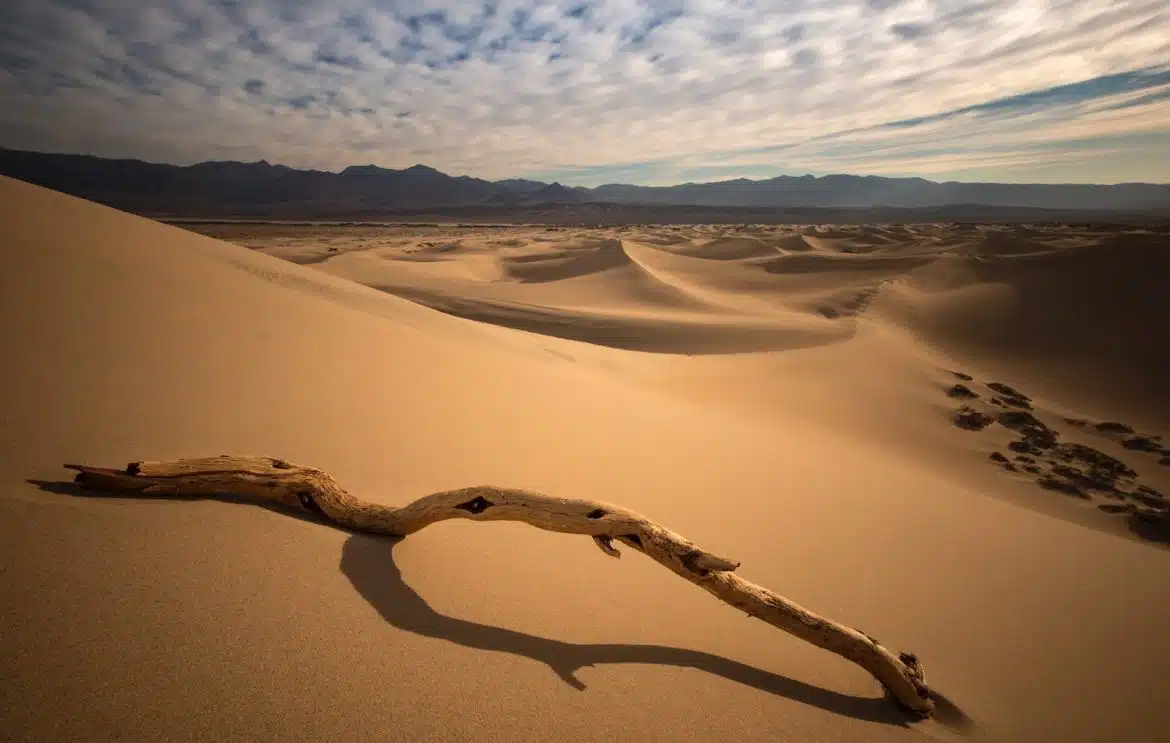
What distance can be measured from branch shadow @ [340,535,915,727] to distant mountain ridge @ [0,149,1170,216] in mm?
114791

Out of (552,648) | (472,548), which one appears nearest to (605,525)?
(552,648)

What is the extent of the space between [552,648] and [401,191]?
17939 cm

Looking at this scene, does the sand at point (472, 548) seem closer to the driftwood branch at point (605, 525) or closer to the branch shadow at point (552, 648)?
the branch shadow at point (552, 648)

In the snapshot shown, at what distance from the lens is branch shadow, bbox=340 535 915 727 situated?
2.06 m

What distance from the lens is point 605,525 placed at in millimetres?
2346

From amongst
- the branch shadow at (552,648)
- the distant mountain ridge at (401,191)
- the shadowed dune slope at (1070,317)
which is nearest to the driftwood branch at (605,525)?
the branch shadow at (552,648)

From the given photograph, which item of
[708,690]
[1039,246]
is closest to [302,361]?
[708,690]

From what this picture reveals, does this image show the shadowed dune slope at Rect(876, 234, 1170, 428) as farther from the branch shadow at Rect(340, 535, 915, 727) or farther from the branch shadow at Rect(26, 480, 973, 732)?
the branch shadow at Rect(340, 535, 915, 727)

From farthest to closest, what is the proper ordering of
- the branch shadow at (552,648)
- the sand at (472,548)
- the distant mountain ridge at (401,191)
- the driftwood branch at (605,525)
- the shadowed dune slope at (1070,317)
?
the distant mountain ridge at (401,191) < the shadowed dune slope at (1070,317) < the driftwood branch at (605,525) < the branch shadow at (552,648) < the sand at (472,548)

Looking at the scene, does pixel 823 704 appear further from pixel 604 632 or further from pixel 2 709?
pixel 2 709

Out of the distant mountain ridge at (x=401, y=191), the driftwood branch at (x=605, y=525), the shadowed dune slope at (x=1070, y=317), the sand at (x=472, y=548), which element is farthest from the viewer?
the distant mountain ridge at (x=401, y=191)

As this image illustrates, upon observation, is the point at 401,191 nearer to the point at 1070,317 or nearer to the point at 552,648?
the point at 1070,317

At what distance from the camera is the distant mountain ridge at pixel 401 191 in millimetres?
118000

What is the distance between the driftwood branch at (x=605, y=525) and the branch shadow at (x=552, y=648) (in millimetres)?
189
